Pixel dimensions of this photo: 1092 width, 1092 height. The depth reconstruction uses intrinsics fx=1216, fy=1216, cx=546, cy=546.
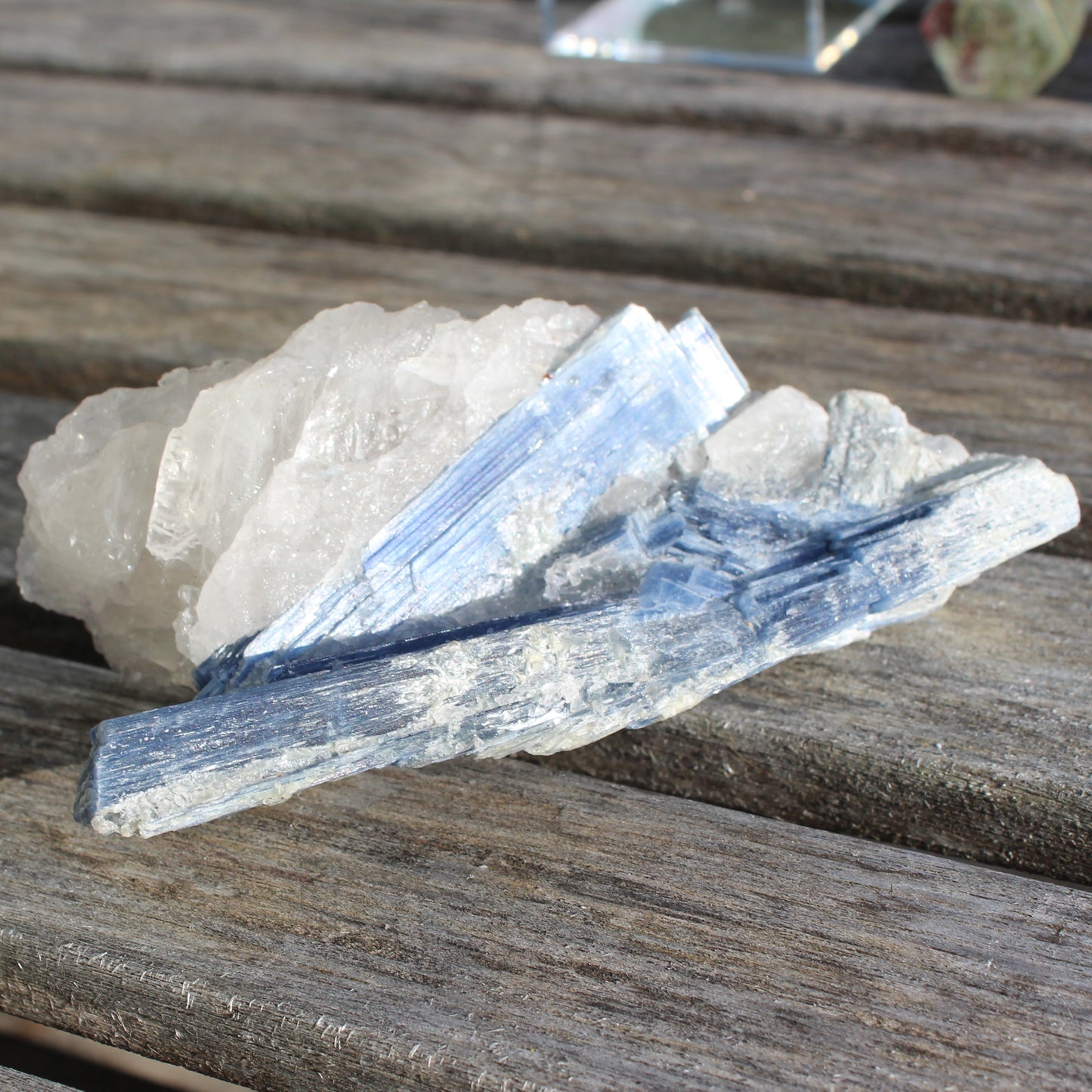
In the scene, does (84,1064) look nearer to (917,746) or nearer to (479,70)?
(917,746)

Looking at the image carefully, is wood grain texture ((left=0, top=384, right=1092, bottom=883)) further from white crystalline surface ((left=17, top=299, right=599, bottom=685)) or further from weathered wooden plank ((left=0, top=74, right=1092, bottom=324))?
weathered wooden plank ((left=0, top=74, right=1092, bottom=324))

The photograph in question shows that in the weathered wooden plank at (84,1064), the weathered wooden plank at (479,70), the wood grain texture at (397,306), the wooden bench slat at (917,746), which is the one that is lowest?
the weathered wooden plank at (84,1064)

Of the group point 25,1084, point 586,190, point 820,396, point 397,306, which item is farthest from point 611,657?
point 586,190

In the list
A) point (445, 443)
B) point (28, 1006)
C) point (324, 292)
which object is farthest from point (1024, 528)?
point (324, 292)

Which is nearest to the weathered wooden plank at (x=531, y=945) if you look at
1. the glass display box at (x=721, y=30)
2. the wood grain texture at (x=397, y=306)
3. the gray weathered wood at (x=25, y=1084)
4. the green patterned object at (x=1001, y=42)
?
the gray weathered wood at (x=25, y=1084)

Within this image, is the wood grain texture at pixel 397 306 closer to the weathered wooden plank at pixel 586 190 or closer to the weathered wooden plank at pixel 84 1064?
the weathered wooden plank at pixel 586 190

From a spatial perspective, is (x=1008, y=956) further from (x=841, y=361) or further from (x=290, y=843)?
(x=841, y=361)
